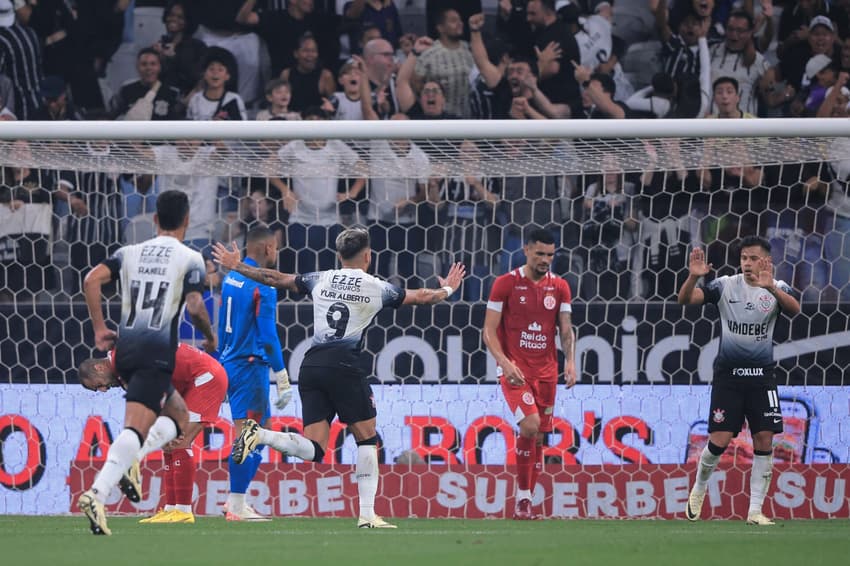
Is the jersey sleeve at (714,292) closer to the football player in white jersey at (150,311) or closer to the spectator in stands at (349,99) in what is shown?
the football player in white jersey at (150,311)

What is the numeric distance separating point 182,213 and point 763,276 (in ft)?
12.3

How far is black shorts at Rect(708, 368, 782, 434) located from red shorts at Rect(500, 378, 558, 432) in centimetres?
111

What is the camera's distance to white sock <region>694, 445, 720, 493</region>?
8.21 m

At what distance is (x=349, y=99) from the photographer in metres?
12.2

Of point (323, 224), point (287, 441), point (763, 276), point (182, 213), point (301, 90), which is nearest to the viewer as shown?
point (182, 213)

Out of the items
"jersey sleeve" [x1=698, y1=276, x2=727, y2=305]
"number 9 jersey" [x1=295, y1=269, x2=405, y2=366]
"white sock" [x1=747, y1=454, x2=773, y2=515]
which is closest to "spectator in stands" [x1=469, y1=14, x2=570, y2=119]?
"jersey sleeve" [x1=698, y1=276, x2=727, y2=305]

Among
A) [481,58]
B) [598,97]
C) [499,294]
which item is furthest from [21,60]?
[499,294]

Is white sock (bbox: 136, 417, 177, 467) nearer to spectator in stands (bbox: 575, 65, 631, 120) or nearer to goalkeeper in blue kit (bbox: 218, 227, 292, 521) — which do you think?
goalkeeper in blue kit (bbox: 218, 227, 292, 521)

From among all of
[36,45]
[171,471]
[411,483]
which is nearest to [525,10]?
[36,45]

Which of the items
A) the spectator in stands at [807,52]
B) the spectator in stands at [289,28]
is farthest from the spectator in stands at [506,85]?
the spectator in stands at [807,52]

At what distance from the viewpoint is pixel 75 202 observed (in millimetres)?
10242

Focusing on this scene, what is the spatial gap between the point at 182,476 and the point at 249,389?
736mm

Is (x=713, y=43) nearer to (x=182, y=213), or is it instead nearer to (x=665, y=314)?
(x=665, y=314)

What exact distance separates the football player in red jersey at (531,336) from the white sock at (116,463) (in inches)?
117
